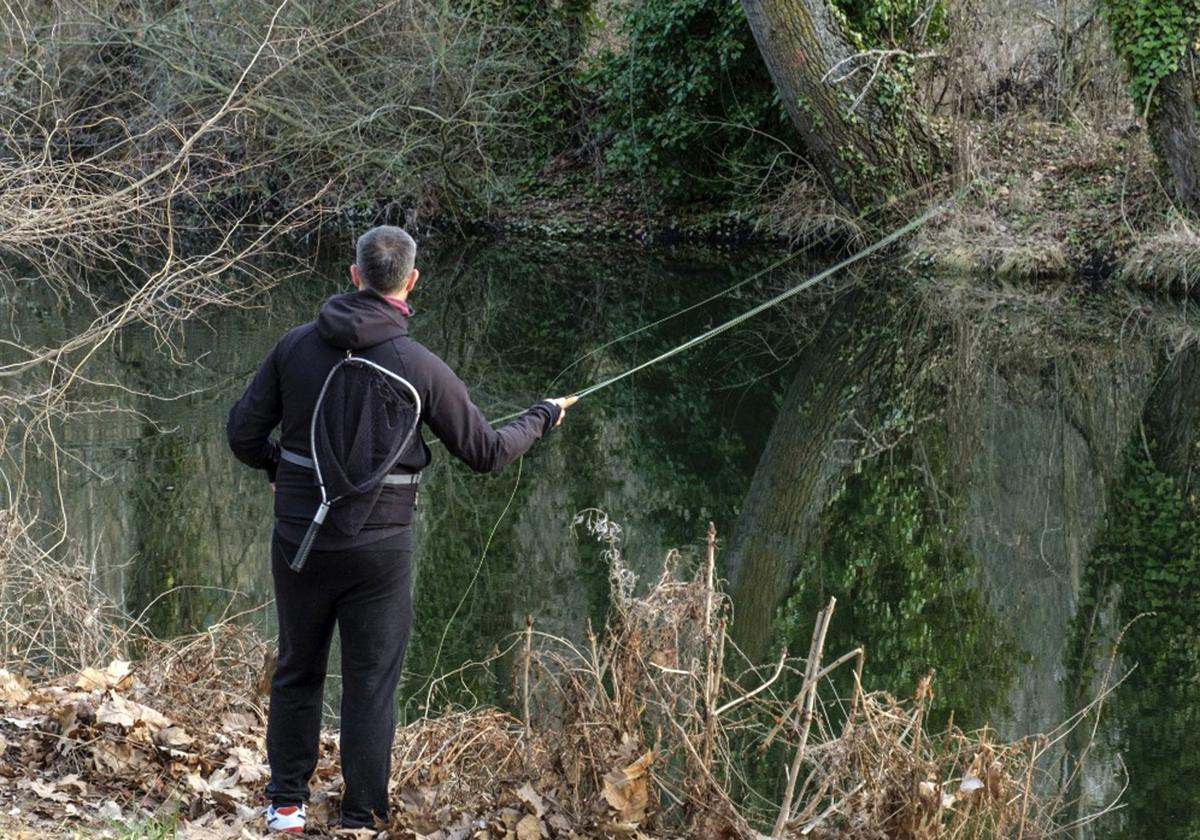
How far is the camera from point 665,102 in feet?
77.5

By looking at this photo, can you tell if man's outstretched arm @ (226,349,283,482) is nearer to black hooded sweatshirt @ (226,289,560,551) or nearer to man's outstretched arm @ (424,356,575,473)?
black hooded sweatshirt @ (226,289,560,551)

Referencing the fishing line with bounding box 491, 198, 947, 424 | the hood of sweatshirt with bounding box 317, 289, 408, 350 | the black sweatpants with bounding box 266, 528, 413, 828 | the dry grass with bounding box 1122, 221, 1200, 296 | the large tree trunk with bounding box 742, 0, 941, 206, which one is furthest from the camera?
the large tree trunk with bounding box 742, 0, 941, 206

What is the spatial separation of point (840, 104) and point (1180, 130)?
14.0 feet

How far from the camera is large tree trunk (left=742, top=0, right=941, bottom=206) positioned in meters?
20.1

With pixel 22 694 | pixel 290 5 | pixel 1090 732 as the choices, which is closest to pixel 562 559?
pixel 1090 732

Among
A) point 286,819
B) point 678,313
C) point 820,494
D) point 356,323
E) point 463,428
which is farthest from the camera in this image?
point 678,313

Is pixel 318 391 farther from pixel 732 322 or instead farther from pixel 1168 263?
pixel 1168 263

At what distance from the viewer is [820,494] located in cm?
1072

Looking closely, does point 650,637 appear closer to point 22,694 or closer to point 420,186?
point 22,694

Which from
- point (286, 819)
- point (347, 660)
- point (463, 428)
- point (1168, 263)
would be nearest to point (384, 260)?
point (463, 428)

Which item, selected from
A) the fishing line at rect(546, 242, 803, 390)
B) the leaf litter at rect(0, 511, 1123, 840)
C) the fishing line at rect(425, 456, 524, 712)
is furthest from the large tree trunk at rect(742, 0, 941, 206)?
the leaf litter at rect(0, 511, 1123, 840)

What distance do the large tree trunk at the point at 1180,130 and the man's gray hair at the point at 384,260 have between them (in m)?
15.9

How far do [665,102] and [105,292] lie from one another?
29.8 ft

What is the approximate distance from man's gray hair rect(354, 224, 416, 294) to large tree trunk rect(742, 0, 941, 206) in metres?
16.5
